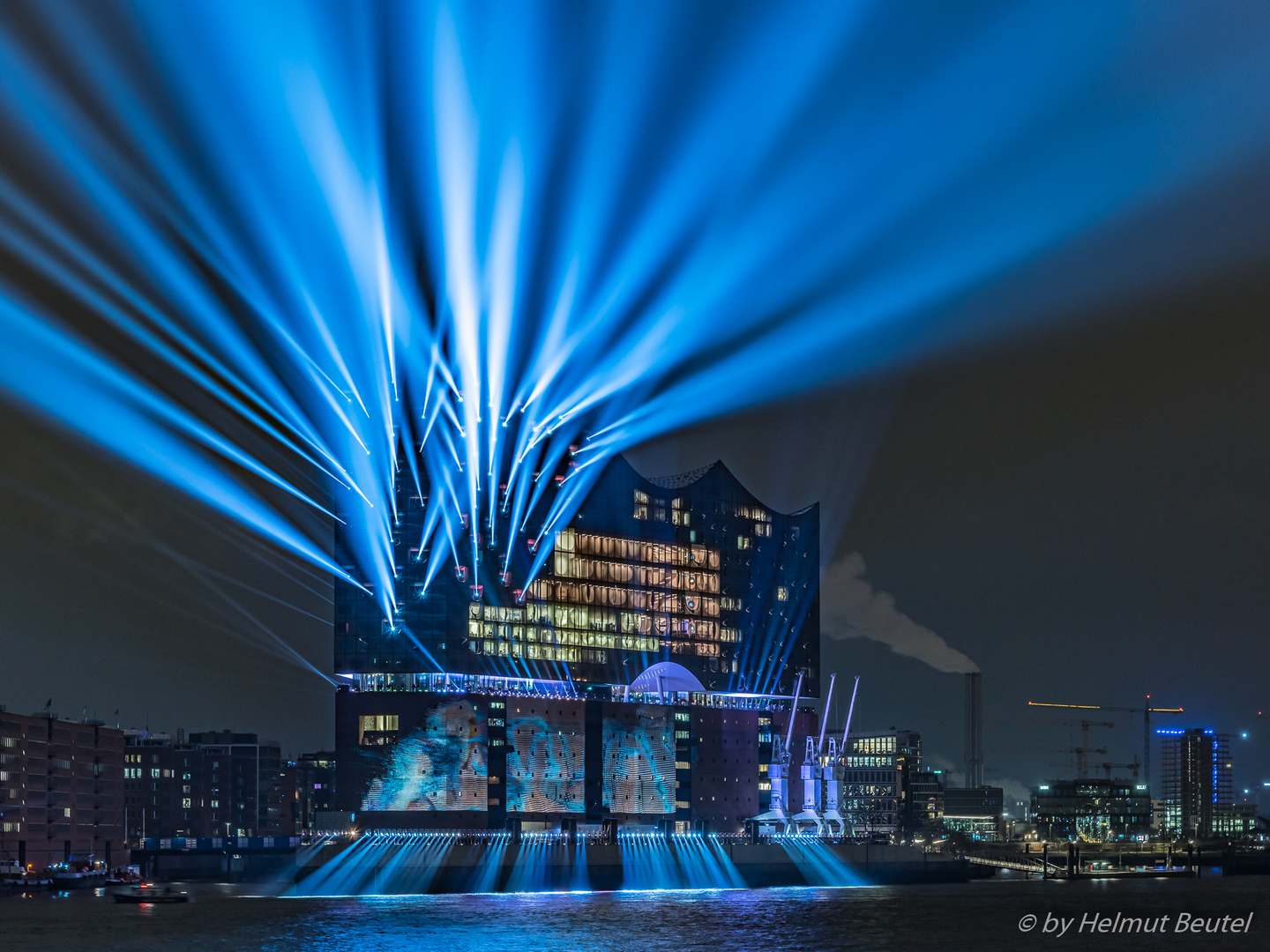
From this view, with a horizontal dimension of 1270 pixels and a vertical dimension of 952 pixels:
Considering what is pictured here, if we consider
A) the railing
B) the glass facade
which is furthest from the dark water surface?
the railing

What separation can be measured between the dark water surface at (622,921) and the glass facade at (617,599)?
836 inches

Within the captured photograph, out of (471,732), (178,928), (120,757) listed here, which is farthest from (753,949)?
(120,757)

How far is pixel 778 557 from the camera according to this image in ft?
527

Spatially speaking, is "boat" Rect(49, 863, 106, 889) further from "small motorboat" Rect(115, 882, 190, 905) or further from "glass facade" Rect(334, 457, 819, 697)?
"glass facade" Rect(334, 457, 819, 697)

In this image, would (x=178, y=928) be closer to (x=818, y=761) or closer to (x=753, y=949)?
(x=753, y=949)

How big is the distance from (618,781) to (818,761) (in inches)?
963

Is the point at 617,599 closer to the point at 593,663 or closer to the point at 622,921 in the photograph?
the point at 593,663

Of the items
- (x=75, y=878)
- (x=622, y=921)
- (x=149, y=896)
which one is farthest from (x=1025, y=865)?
(x=149, y=896)

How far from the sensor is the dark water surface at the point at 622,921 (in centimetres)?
8319

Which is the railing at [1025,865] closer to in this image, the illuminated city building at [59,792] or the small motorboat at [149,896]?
the small motorboat at [149,896]

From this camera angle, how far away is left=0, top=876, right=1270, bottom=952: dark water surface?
83188 mm

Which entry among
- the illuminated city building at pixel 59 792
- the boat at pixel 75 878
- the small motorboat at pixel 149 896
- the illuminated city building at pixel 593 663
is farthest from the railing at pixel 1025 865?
the illuminated city building at pixel 59 792

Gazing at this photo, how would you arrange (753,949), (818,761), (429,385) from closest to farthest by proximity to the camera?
(753,949)
(429,385)
(818,761)

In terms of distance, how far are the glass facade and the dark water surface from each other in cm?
2124
